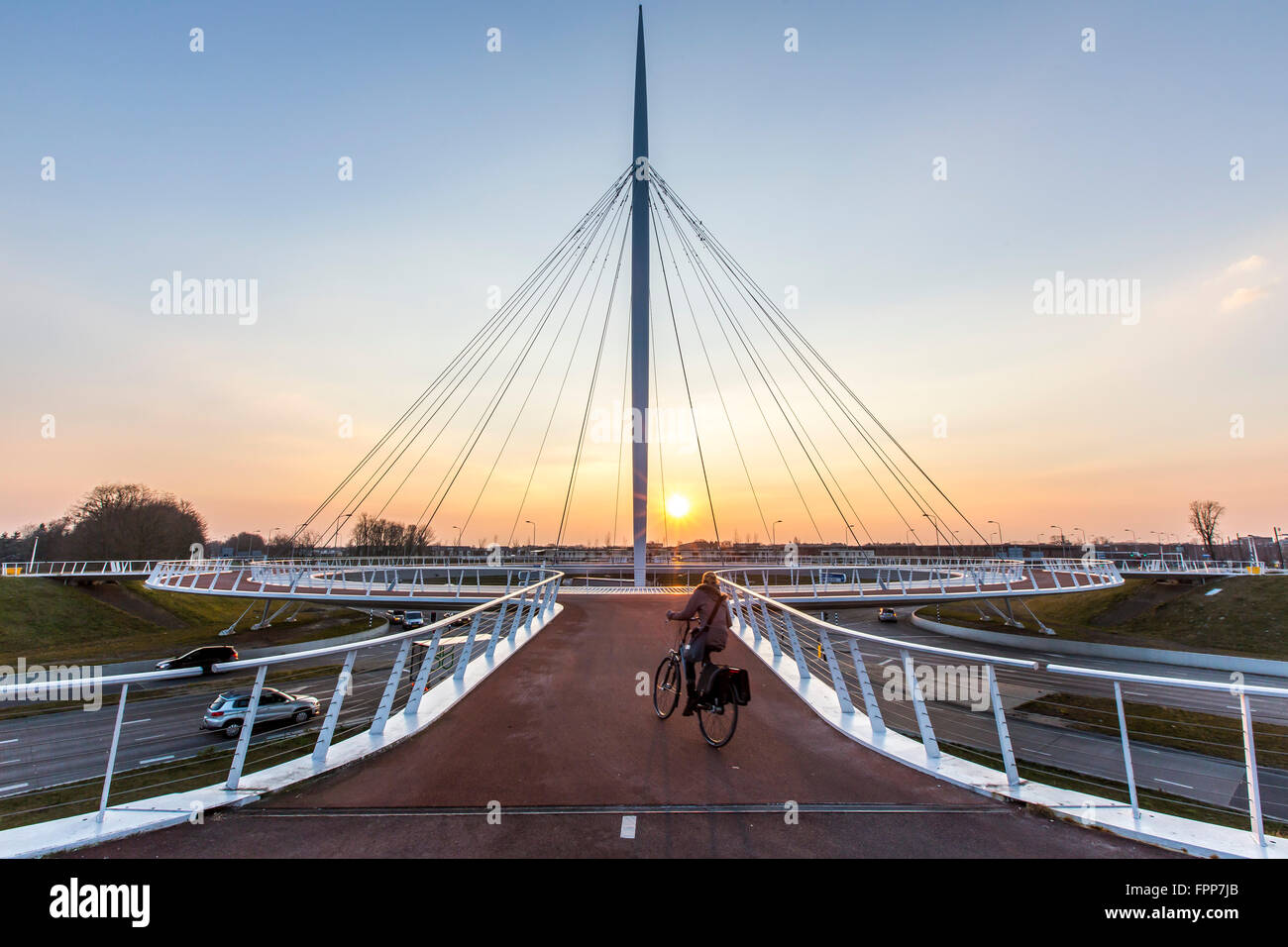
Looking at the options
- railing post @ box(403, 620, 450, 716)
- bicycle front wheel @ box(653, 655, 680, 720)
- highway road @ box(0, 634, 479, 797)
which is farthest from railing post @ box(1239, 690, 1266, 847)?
highway road @ box(0, 634, 479, 797)

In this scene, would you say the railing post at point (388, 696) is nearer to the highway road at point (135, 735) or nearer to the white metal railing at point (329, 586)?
the highway road at point (135, 735)

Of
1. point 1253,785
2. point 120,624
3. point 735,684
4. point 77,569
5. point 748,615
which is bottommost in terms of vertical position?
point 120,624

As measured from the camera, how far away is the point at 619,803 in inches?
166

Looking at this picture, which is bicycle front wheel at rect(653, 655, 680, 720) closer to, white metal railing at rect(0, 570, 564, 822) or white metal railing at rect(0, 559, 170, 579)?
white metal railing at rect(0, 570, 564, 822)

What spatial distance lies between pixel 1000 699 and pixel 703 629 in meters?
2.68

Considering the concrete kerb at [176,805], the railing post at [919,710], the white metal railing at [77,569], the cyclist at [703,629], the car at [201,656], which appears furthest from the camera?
the white metal railing at [77,569]

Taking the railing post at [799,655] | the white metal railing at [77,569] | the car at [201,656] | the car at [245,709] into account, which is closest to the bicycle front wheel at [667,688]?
the railing post at [799,655]

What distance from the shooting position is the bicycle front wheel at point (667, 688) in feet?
21.5

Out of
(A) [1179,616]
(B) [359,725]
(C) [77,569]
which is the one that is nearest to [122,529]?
(C) [77,569]

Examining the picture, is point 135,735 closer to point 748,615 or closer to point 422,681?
point 422,681

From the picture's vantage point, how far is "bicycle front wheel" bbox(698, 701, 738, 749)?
18.2ft

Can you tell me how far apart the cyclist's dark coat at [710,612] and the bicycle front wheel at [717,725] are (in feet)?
1.97
